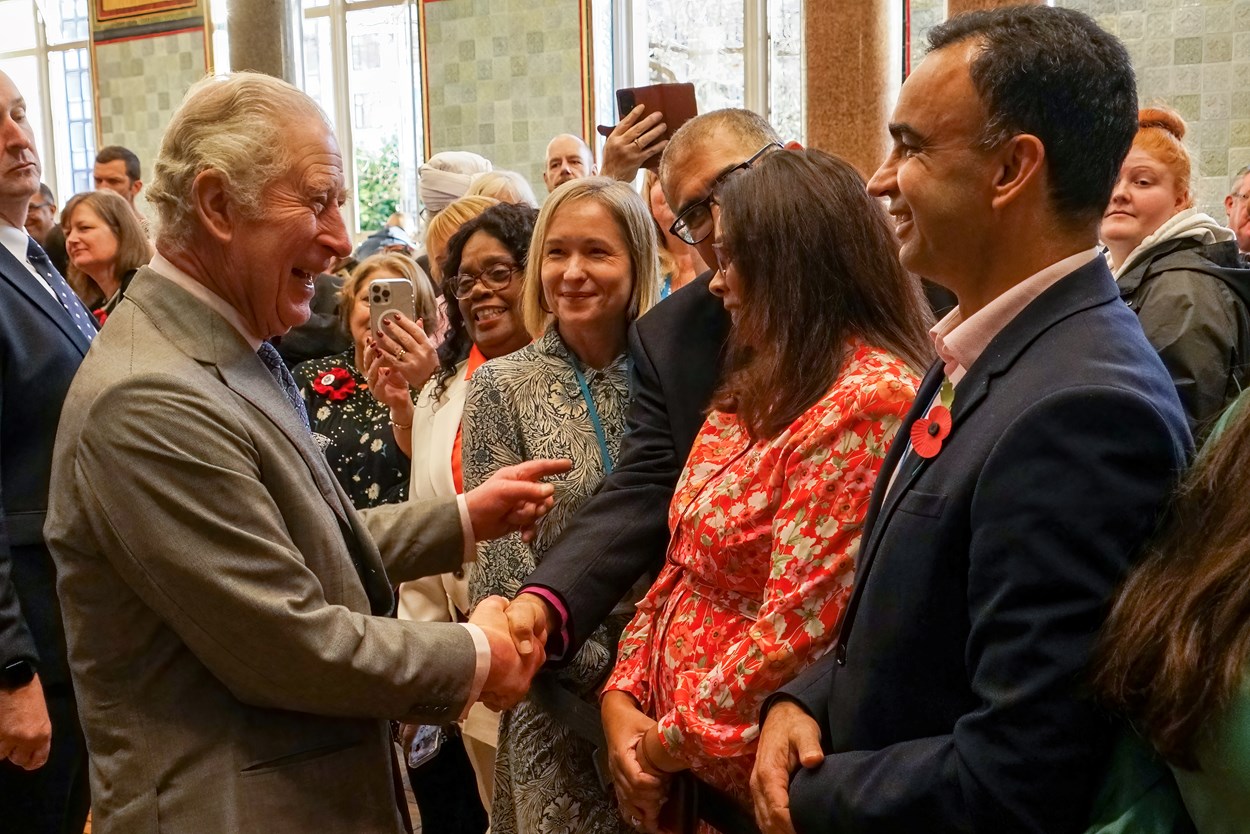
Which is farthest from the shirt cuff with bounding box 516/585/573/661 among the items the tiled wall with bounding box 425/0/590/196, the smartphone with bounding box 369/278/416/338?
the tiled wall with bounding box 425/0/590/196

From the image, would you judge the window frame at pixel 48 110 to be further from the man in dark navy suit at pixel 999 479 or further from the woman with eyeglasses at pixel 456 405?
the man in dark navy suit at pixel 999 479

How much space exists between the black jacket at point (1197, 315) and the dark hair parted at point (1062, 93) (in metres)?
2.38

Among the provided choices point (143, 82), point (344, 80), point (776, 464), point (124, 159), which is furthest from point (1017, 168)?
point (143, 82)

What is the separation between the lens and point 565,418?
2867 millimetres

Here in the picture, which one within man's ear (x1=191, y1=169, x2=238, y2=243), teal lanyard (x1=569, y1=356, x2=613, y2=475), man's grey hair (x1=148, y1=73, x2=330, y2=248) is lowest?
teal lanyard (x1=569, y1=356, x2=613, y2=475)

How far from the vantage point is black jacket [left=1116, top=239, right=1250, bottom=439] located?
3.95 m

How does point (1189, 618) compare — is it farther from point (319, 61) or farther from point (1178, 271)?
point (319, 61)

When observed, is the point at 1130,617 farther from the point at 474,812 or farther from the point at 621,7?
the point at 621,7

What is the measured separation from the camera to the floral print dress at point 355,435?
13.3ft

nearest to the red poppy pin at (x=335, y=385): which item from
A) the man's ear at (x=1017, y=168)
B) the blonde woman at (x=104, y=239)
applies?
the blonde woman at (x=104, y=239)

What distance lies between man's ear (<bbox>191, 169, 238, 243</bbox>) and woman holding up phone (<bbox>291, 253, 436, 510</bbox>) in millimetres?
1867

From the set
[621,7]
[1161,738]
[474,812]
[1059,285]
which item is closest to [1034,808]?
[1161,738]

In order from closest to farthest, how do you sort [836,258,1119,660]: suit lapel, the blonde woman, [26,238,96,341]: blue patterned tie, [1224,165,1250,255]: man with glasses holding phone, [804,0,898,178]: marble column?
[836,258,1119,660]: suit lapel, [26,238,96,341]: blue patterned tie, [804,0,898,178]: marble column, the blonde woman, [1224,165,1250,255]: man with glasses holding phone

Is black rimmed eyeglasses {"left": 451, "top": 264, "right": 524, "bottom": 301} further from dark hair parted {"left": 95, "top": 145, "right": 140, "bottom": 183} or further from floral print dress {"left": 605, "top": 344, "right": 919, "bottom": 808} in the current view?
dark hair parted {"left": 95, "top": 145, "right": 140, "bottom": 183}
